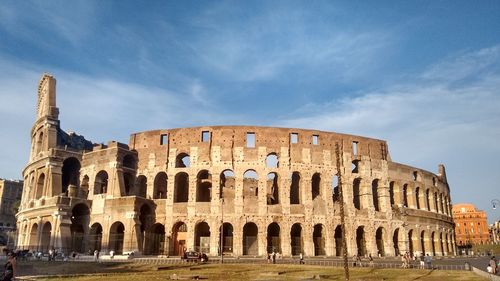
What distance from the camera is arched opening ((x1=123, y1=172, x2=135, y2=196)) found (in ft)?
135

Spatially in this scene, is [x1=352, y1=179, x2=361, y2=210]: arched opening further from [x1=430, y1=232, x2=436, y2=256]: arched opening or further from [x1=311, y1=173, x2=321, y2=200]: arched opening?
[x1=430, y1=232, x2=436, y2=256]: arched opening

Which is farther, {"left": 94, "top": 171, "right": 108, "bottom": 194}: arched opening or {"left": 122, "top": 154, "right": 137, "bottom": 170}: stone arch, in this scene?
{"left": 122, "top": 154, "right": 137, "bottom": 170}: stone arch

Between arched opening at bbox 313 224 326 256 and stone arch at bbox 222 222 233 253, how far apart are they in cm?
801

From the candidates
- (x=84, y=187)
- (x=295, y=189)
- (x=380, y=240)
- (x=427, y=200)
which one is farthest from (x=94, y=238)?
(x=427, y=200)

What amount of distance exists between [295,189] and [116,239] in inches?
688

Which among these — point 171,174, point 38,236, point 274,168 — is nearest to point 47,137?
point 38,236

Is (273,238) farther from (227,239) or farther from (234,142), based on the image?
(234,142)

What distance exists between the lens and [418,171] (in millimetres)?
47938

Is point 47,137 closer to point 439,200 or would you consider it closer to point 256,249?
point 256,249

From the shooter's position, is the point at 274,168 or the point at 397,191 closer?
the point at 274,168

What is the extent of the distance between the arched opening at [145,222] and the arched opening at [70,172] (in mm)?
10133

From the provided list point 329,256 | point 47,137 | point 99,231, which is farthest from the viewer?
point 47,137

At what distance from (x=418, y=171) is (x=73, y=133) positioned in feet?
127

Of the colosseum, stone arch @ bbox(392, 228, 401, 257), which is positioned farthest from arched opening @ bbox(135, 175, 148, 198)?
stone arch @ bbox(392, 228, 401, 257)
